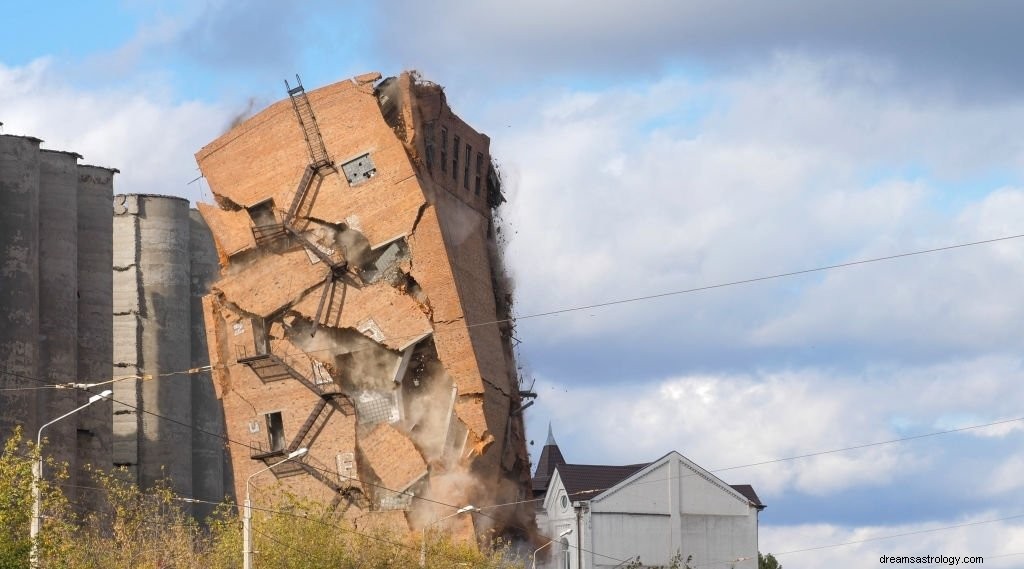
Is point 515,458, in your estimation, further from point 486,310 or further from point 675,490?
point 675,490

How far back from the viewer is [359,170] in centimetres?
6631

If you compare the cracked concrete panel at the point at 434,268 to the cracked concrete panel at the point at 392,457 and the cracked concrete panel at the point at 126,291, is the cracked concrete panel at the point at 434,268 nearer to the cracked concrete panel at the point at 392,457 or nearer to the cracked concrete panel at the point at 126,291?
the cracked concrete panel at the point at 392,457

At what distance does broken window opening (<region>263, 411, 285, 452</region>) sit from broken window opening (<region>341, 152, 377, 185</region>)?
9.59 metres

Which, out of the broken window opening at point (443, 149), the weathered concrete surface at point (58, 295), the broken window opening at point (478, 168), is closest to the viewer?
the broken window opening at point (443, 149)

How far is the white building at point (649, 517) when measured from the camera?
280 ft

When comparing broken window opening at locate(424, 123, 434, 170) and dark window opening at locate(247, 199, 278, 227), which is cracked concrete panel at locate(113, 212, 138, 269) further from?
broken window opening at locate(424, 123, 434, 170)

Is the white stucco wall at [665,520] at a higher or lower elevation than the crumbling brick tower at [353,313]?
lower

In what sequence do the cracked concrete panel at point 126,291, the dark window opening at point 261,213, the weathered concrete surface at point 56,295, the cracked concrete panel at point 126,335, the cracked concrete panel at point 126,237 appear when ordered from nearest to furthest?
the dark window opening at point 261,213 < the weathered concrete surface at point 56,295 < the cracked concrete panel at point 126,335 < the cracked concrete panel at point 126,291 < the cracked concrete panel at point 126,237


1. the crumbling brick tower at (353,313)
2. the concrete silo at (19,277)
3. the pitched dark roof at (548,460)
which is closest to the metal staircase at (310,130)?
the crumbling brick tower at (353,313)

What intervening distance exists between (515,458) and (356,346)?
9.10m

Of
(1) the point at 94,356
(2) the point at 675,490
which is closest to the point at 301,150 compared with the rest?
(1) the point at 94,356

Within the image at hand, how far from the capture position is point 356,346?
66562 millimetres

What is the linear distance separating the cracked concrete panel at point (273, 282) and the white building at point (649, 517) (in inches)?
908

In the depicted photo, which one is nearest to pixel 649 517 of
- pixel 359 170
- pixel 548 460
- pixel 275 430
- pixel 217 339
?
pixel 548 460
